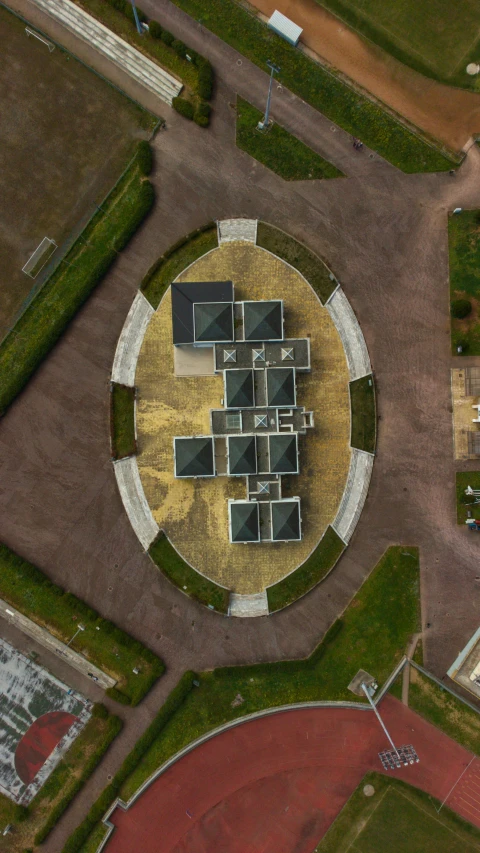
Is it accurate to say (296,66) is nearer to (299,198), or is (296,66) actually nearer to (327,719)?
(299,198)

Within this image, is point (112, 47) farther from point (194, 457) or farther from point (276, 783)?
point (276, 783)

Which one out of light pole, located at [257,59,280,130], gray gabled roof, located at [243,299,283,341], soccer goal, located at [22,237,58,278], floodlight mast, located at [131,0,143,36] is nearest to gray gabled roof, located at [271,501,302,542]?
gray gabled roof, located at [243,299,283,341]

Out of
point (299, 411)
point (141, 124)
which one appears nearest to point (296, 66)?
point (141, 124)

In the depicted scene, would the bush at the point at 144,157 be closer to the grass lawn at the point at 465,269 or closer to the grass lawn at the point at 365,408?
the grass lawn at the point at 365,408

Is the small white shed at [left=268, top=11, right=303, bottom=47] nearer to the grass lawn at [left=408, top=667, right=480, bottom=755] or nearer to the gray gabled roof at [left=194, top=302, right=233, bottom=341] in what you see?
the gray gabled roof at [left=194, top=302, right=233, bottom=341]

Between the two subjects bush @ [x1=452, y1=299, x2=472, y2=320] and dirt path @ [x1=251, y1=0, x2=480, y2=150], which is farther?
dirt path @ [x1=251, y1=0, x2=480, y2=150]

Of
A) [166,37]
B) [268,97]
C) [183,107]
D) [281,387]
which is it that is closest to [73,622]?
[281,387]

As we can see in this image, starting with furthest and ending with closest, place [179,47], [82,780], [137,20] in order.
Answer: [179,47], [82,780], [137,20]
